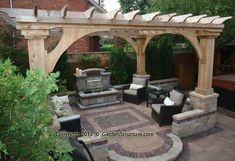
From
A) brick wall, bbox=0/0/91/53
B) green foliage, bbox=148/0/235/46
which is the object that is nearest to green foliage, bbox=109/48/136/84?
green foliage, bbox=148/0/235/46

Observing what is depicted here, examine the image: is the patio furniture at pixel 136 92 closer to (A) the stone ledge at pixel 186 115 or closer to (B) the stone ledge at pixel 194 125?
(A) the stone ledge at pixel 186 115

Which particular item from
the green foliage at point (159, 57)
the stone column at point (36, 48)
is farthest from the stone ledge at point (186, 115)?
the green foliage at point (159, 57)

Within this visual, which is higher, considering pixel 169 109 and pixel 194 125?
pixel 169 109

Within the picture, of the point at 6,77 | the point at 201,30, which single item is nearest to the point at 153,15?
the point at 201,30

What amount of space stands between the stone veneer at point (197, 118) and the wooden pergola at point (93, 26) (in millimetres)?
272

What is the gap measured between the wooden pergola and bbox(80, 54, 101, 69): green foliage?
4.77m

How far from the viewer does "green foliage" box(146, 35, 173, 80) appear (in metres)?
11.1

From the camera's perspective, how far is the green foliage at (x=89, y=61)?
1017 centimetres

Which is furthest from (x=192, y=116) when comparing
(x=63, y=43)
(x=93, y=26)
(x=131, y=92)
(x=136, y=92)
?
(x=63, y=43)

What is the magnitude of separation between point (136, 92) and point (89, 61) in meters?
3.00

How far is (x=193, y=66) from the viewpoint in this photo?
477 inches

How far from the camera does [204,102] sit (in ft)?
21.4

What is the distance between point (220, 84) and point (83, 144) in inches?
278

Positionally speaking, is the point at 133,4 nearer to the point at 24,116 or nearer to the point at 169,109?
the point at 169,109
